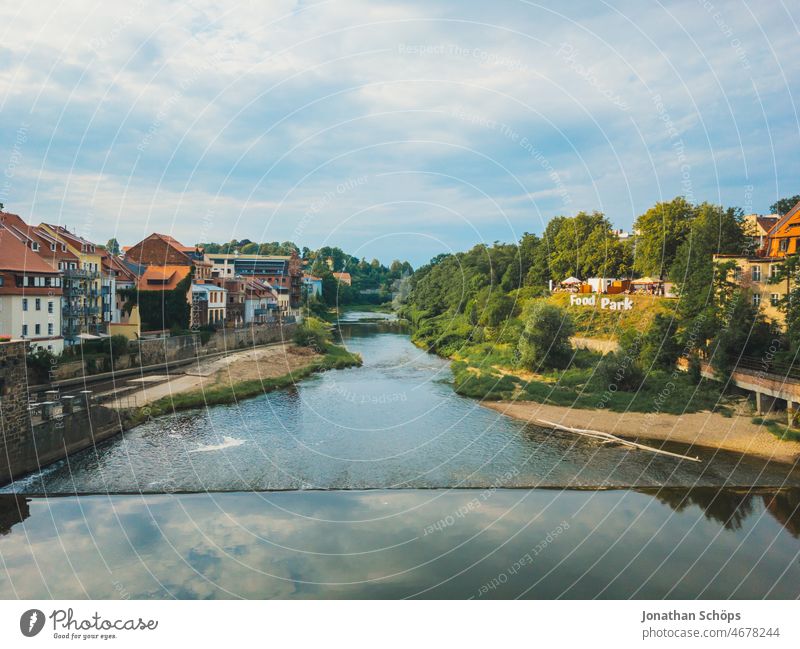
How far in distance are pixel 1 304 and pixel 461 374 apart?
2799cm

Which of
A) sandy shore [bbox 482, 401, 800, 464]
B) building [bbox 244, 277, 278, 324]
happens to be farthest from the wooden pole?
building [bbox 244, 277, 278, 324]

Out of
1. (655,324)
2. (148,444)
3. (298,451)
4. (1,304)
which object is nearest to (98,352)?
Answer: (1,304)

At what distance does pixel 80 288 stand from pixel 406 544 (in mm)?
32553

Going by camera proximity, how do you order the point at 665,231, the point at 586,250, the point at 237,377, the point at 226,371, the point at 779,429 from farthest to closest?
1. the point at 586,250
2. the point at 665,231
3. the point at 226,371
4. the point at 237,377
5. the point at 779,429

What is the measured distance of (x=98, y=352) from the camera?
37031 millimetres

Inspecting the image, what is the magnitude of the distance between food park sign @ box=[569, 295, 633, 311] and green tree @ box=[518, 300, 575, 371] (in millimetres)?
9743

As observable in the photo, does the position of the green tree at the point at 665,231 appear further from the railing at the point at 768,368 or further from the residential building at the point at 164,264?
the residential building at the point at 164,264

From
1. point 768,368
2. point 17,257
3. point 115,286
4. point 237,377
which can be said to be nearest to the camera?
point 768,368

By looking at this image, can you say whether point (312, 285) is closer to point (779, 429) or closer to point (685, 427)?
point (685, 427)

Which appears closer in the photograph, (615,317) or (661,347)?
(661,347)

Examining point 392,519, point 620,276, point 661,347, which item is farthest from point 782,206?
point 392,519

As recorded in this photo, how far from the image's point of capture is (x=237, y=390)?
36500 mm

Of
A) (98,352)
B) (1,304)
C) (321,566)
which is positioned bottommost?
(321,566)
